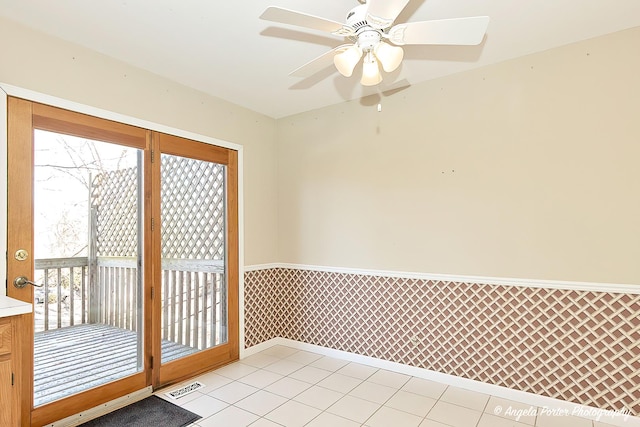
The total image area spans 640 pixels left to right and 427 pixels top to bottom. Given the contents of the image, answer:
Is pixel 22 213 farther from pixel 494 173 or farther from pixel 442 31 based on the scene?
pixel 494 173

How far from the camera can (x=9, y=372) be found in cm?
155

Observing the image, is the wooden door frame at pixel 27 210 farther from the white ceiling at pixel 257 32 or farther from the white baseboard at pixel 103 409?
the white ceiling at pixel 257 32

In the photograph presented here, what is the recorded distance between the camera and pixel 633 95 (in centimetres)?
233

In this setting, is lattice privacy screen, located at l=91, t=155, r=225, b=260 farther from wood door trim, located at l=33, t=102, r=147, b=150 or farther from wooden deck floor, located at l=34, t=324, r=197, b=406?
wooden deck floor, located at l=34, t=324, r=197, b=406

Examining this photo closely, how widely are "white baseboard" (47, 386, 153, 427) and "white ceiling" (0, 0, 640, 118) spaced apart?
2592mm

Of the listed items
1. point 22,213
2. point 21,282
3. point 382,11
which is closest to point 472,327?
point 382,11

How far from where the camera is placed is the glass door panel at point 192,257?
3.01 meters

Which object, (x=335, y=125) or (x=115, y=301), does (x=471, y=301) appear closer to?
(x=335, y=125)

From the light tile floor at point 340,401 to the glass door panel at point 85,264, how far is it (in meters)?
0.60

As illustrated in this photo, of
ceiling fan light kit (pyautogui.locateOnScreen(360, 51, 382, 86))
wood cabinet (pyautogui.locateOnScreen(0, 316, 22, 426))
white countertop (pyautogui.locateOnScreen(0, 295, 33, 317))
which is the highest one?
ceiling fan light kit (pyautogui.locateOnScreen(360, 51, 382, 86))

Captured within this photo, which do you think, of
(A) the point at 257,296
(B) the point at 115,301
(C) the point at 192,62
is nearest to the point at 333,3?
(C) the point at 192,62

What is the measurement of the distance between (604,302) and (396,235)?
1.58m

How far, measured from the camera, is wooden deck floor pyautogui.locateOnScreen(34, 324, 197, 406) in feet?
7.44

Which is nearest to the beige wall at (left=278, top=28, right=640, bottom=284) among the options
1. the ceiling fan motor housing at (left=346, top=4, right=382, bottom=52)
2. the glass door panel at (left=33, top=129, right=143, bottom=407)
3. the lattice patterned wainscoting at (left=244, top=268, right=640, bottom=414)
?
the lattice patterned wainscoting at (left=244, top=268, right=640, bottom=414)
